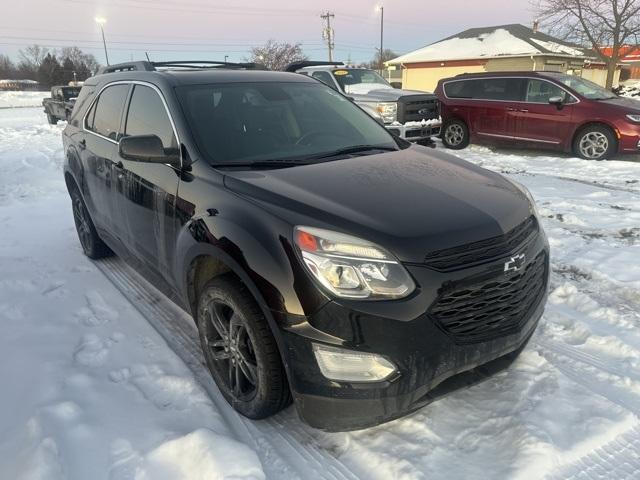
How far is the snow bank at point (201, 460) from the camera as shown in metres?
2.18

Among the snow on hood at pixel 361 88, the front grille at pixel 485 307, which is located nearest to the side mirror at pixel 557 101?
the snow on hood at pixel 361 88

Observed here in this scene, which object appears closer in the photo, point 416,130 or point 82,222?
point 82,222

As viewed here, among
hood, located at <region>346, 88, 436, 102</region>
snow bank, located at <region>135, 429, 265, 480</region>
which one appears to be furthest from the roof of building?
snow bank, located at <region>135, 429, 265, 480</region>

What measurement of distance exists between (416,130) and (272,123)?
26.9 ft

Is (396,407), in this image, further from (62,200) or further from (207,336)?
(62,200)

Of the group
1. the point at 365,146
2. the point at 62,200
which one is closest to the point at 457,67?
the point at 62,200

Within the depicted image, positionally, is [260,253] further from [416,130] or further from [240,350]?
[416,130]

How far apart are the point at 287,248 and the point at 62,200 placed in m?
6.61

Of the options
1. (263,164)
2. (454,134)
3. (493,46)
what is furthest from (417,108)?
(493,46)

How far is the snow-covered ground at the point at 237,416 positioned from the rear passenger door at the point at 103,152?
68cm

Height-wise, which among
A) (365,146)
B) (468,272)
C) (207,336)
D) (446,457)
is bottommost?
(446,457)

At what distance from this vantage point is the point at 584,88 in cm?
1051

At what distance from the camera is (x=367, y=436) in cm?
248

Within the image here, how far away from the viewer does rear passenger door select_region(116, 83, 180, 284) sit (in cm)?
307
